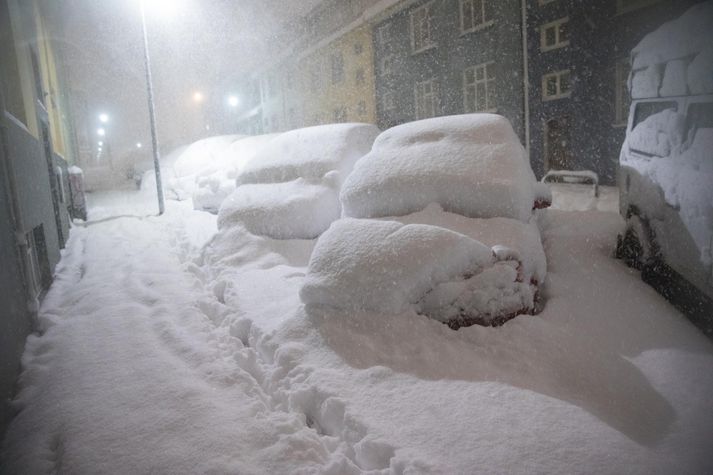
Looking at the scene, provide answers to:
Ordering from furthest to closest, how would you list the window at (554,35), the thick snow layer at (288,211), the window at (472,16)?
the window at (472,16)
the window at (554,35)
the thick snow layer at (288,211)

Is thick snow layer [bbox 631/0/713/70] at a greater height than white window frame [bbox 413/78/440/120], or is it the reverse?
white window frame [bbox 413/78/440/120]

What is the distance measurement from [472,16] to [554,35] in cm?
347

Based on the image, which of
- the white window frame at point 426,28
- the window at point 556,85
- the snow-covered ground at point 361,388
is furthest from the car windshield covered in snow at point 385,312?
the white window frame at point 426,28

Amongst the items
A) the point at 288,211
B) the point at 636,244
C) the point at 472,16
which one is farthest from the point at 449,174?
the point at 472,16

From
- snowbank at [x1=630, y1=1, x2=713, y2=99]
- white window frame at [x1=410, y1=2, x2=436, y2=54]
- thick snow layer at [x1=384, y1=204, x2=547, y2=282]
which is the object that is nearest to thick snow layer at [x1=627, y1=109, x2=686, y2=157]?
snowbank at [x1=630, y1=1, x2=713, y2=99]

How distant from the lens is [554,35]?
15.3 metres

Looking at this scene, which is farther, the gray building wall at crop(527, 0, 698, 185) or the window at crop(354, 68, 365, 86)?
the window at crop(354, 68, 365, 86)

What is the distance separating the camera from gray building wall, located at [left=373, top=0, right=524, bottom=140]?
15.7 m

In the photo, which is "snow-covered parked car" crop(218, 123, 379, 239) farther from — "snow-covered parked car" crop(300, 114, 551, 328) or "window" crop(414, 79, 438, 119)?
"window" crop(414, 79, 438, 119)

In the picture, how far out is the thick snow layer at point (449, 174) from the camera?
454 cm

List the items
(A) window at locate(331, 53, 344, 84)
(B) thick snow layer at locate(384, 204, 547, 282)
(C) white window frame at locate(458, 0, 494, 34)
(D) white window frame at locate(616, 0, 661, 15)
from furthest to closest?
(A) window at locate(331, 53, 344, 84) → (C) white window frame at locate(458, 0, 494, 34) → (D) white window frame at locate(616, 0, 661, 15) → (B) thick snow layer at locate(384, 204, 547, 282)

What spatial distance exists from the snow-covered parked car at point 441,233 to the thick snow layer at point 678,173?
98 centimetres

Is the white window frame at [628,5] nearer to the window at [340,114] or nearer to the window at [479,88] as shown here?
the window at [479,88]

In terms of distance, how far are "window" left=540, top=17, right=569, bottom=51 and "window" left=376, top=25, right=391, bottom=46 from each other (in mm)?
8133
